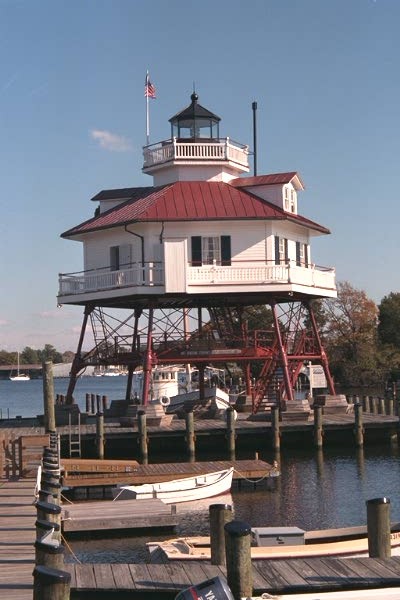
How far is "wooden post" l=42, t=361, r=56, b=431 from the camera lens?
38406 mm

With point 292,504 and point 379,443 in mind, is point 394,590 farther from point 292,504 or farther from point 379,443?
point 379,443

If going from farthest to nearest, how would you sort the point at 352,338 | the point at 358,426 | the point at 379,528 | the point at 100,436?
1. the point at 352,338
2. the point at 358,426
3. the point at 100,436
4. the point at 379,528

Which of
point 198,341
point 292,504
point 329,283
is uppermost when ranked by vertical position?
point 329,283

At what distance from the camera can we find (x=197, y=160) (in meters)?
49.3

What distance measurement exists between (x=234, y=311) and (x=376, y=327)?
63.9 meters

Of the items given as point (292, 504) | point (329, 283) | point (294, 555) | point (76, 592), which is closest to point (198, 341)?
point (329, 283)

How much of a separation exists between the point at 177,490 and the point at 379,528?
12.3 m

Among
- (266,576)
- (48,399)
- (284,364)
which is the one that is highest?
(284,364)

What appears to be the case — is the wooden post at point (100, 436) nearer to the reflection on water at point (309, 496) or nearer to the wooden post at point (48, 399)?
the wooden post at point (48, 399)

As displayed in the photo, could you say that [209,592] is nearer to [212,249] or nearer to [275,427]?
[275,427]

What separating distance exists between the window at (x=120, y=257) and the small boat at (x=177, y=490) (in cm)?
1905

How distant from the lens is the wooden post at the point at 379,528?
57.4ft

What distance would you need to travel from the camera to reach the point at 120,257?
159 feet

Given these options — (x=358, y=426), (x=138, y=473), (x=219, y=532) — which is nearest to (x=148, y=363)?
(x=358, y=426)
